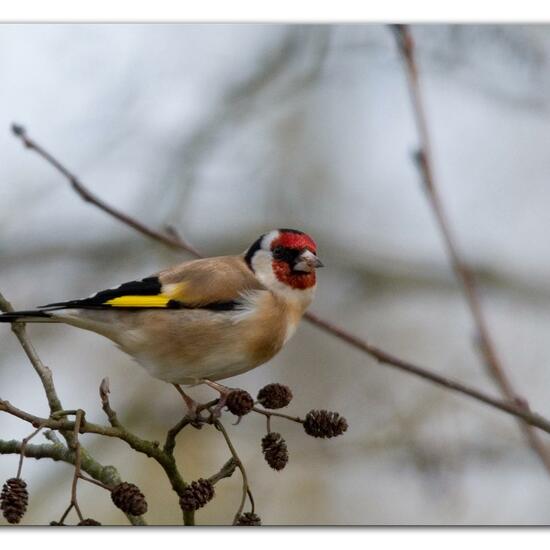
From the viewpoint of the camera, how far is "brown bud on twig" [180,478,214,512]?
1641 millimetres

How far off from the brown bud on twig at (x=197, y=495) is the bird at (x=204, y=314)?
1.36 feet

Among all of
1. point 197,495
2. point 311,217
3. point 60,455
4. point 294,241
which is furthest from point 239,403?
point 311,217

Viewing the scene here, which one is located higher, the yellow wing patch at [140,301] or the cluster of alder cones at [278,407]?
the yellow wing patch at [140,301]

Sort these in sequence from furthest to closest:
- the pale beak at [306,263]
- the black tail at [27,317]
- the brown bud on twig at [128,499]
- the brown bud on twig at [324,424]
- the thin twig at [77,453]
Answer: the pale beak at [306,263], the black tail at [27,317], the brown bud on twig at [324,424], the brown bud on twig at [128,499], the thin twig at [77,453]

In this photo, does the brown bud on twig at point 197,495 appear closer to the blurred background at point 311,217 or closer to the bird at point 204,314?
the bird at point 204,314

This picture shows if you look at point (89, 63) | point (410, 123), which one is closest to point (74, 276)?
point (89, 63)

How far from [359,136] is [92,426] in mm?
1410

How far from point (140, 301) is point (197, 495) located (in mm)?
642

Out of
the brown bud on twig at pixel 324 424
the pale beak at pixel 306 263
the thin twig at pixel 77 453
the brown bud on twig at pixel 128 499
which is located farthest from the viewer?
the pale beak at pixel 306 263

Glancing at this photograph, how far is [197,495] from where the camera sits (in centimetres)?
165

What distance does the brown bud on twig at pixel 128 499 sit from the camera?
1.56 metres
